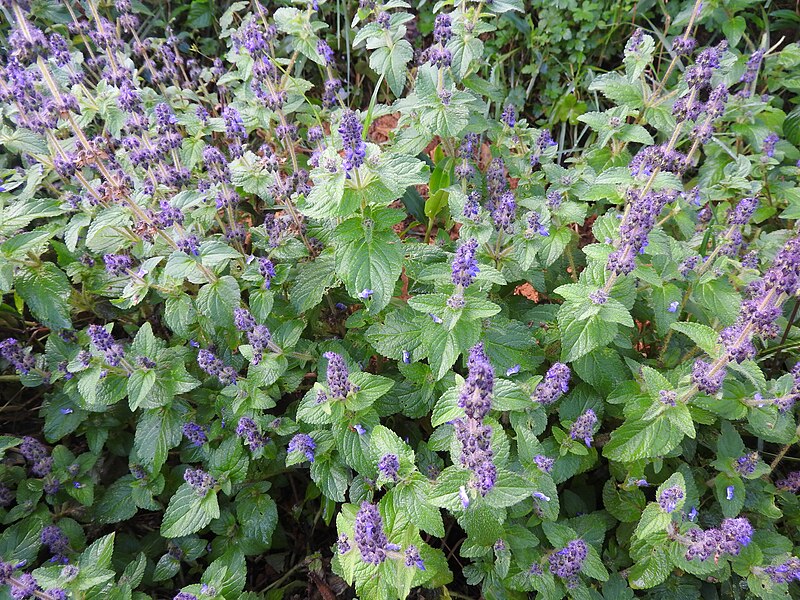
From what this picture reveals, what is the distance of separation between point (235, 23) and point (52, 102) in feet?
12.5

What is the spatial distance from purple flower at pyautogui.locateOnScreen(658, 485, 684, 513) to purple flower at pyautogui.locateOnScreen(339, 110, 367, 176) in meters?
2.26

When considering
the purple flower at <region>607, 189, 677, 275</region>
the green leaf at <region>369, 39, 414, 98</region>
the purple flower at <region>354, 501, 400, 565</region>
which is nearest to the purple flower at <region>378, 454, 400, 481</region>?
the purple flower at <region>354, 501, 400, 565</region>

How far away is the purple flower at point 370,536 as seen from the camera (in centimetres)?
233

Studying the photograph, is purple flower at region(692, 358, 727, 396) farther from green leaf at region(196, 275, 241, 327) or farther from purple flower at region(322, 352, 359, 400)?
green leaf at region(196, 275, 241, 327)

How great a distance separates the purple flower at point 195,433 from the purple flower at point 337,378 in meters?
1.16

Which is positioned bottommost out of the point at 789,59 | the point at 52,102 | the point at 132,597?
the point at 132,597

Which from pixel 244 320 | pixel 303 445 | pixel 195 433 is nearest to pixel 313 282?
pixel 244 320

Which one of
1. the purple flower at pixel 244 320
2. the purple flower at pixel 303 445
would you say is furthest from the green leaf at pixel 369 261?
the purple flower at pixel 303 445

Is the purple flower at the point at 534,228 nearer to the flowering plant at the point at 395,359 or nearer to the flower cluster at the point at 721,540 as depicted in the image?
the flowering plant at the point at 395,359

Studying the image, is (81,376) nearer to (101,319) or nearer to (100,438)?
(100,438)

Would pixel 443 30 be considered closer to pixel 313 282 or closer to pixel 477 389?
pixel 313 282

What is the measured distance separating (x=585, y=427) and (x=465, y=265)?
1218 mm

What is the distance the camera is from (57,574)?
2875 mm

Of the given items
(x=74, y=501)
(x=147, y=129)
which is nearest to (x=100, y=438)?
(x=74, y=501)
